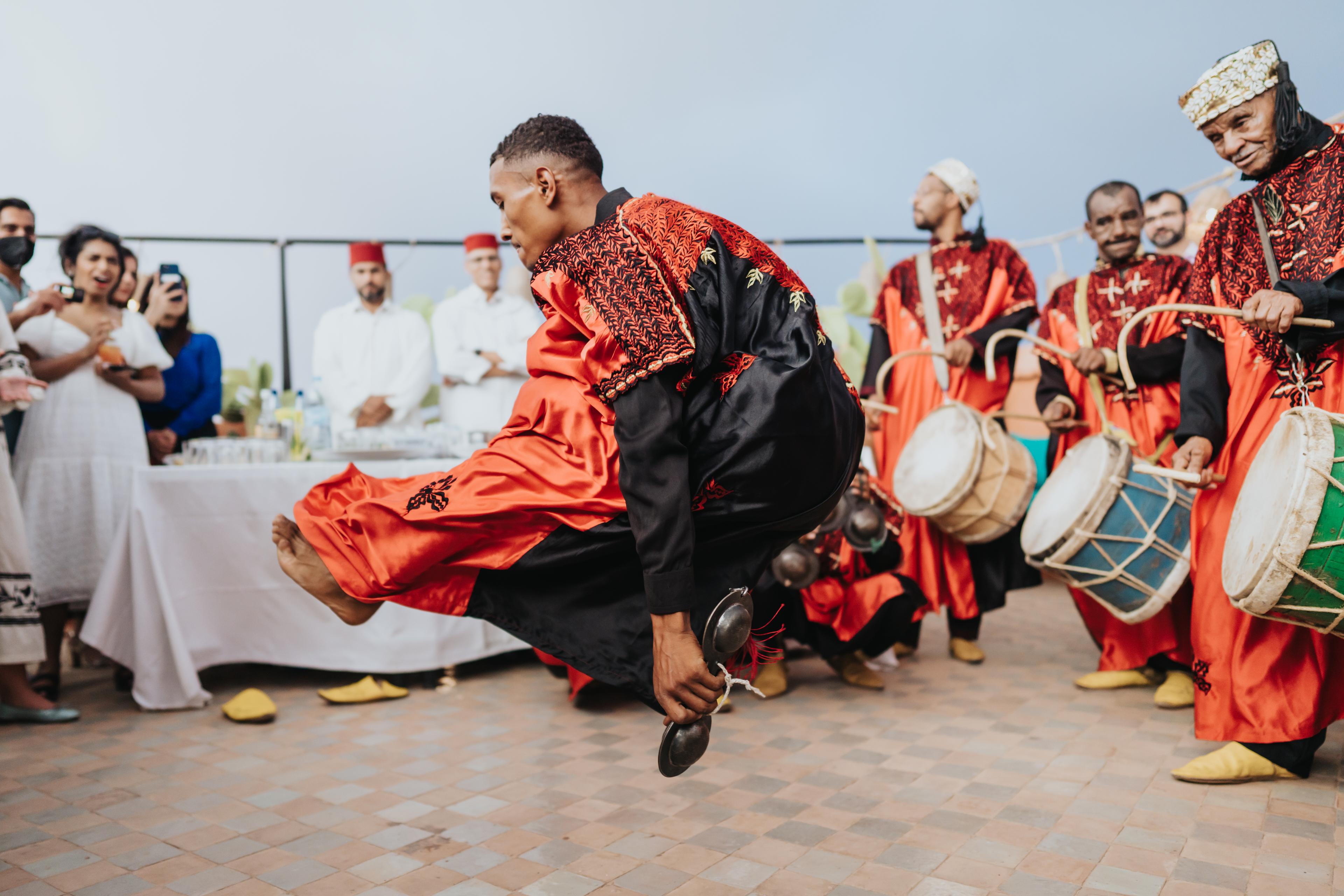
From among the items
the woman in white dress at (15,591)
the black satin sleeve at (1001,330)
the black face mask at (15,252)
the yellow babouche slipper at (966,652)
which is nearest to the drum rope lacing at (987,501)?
the black satin sleeve at (1001,330)

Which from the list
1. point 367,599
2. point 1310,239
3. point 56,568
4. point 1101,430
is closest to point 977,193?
point 1101,430

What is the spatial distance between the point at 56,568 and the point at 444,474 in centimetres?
282

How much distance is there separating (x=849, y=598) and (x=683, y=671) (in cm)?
214

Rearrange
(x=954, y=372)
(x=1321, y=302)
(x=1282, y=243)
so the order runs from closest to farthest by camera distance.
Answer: (x=1321, y=302) → (x=1282, y=243) → (x=954, y=372)

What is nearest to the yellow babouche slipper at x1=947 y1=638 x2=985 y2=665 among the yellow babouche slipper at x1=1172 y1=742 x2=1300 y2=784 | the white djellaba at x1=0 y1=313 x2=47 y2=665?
the yellow babouche slipper at x1=1172 y1=742 x2=1300 y2=784

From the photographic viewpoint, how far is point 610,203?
1596mm

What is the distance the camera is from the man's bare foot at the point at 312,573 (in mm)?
1594

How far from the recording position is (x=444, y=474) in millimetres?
1593

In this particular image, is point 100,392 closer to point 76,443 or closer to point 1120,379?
point 76,443

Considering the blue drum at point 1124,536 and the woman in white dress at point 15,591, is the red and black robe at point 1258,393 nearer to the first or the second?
the blue drum at point 1124,536

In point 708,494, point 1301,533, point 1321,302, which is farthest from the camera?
point 1321,302

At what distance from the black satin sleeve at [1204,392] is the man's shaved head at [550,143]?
2.02 m

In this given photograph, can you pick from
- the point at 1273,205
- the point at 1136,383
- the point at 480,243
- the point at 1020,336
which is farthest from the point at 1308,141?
the point at 480,243

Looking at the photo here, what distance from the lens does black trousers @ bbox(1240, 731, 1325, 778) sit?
7.93 feet
